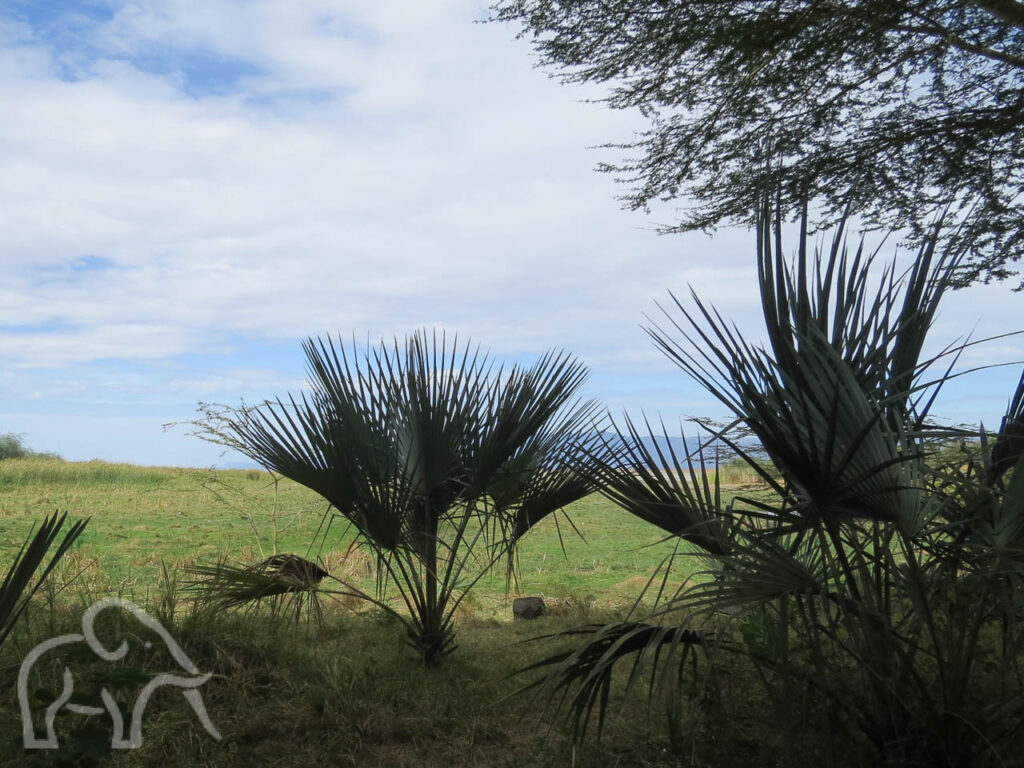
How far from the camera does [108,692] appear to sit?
3807mm

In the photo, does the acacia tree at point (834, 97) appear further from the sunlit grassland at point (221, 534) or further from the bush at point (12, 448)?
the bush at point (12, 448)

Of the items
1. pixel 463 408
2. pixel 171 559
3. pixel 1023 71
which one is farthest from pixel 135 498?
pixel 1023 71

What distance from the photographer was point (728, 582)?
8.68 ft

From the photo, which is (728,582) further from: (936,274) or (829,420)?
(936,274)

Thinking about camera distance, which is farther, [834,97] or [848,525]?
[834,97]

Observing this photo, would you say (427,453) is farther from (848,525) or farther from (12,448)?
(12,448)

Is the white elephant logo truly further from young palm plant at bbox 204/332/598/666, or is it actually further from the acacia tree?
the acacia tree

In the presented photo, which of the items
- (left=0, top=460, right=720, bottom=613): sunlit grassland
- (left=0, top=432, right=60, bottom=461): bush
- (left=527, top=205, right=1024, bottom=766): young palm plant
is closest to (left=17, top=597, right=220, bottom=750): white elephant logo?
(left=0, top=460, right=720, bottom=613): sunlit grassland

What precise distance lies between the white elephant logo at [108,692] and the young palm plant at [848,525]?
1944 millimetres

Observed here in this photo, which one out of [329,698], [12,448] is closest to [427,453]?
[329,698]

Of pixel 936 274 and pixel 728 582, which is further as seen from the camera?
pixel 936 274

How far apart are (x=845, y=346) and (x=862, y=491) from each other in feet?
2.36

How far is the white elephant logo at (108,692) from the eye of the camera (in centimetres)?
350

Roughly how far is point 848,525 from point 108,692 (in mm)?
3268
